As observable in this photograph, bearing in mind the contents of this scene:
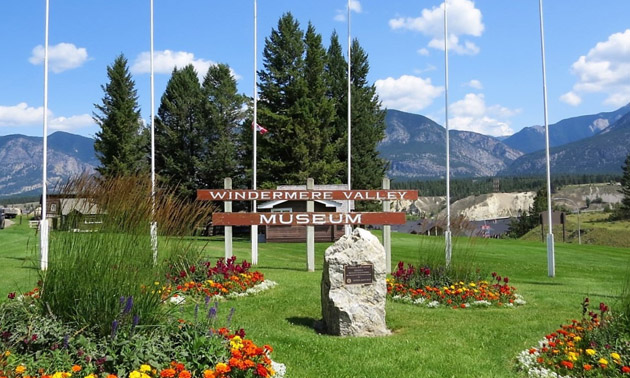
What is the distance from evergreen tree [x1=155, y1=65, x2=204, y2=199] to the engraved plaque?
3705 cm

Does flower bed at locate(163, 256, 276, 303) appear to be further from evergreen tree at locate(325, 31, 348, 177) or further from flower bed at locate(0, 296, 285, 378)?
evergreen tree at locate(325, 31, 348, 177)

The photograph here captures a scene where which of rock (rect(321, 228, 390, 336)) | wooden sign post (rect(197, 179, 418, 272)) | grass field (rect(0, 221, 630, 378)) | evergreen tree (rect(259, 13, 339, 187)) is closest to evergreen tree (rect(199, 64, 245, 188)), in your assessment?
evergreen tree (rect(259, 13, 339, 187))

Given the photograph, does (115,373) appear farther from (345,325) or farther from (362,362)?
(345,325)

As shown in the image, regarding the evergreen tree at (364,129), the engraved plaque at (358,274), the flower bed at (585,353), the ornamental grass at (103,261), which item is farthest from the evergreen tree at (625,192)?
the ornamental grass at (103,261)

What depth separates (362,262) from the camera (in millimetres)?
8078

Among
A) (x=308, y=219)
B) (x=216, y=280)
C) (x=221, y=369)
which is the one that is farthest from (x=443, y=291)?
(x=221, y=369)

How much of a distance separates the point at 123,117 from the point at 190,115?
5742 millimetres

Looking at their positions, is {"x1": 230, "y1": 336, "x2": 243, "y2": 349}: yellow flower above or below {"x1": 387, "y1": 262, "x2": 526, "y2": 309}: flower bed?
above

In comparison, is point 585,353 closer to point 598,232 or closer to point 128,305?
point 128,305

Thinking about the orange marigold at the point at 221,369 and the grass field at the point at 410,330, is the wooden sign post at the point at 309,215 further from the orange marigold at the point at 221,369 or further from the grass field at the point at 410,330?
the orange marigold at the point at 221,369

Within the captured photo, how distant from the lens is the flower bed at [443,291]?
1023 cm

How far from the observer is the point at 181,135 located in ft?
150

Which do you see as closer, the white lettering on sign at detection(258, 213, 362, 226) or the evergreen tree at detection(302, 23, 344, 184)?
the white lettering on sign at detection(258, 213, 362, 226)

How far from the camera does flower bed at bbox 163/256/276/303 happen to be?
9.93 meters
